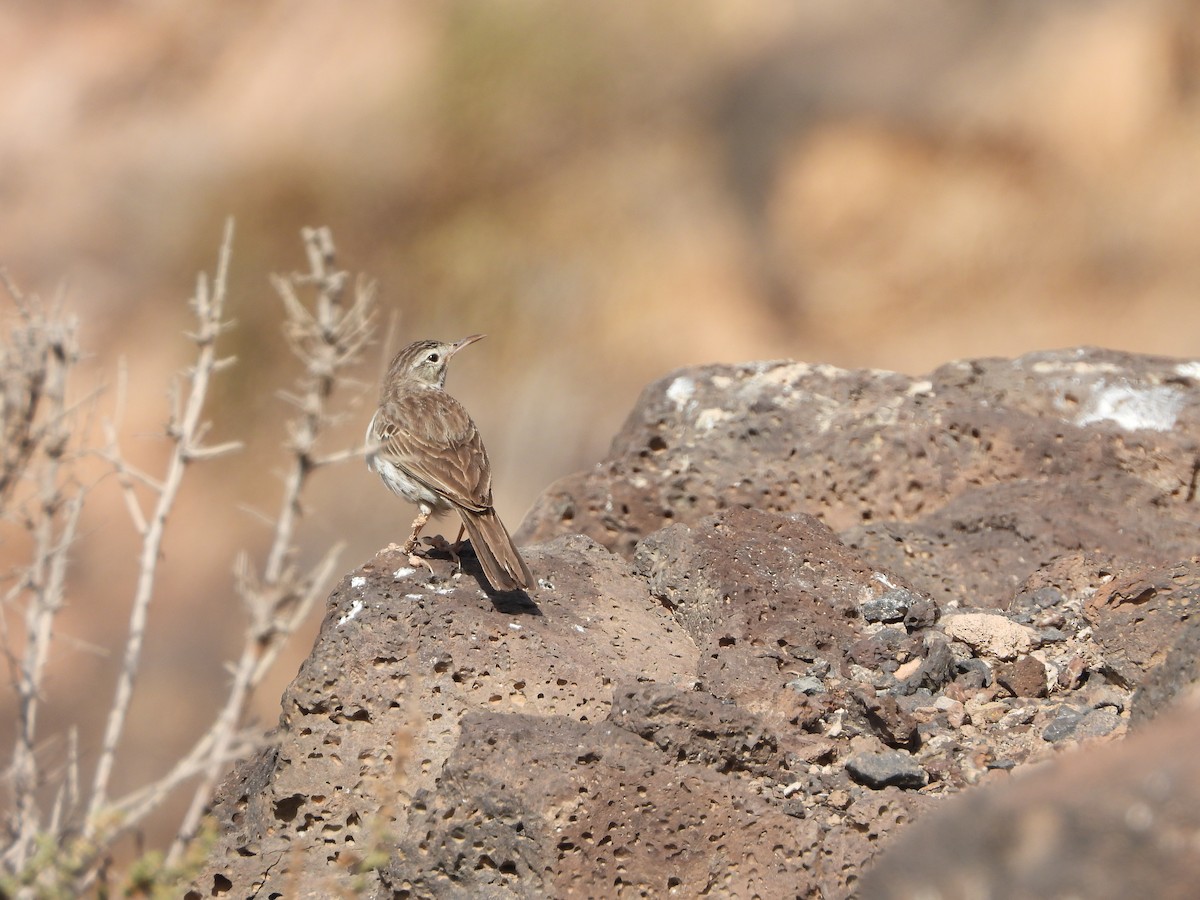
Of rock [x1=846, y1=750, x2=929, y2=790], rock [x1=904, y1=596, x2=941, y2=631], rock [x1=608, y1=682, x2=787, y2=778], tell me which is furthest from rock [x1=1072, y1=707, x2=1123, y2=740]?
rock [x1=608, y1=682, x2=787, y2=778]

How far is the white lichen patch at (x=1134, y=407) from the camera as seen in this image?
4938mm

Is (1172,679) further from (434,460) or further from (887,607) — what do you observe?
(434,460)

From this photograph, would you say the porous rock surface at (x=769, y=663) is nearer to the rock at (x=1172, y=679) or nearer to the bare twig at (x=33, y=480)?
the rock at (x=1172, y=679)

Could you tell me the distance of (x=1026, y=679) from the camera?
3520mm

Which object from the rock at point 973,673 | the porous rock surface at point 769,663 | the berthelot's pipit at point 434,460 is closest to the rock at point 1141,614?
the porous rock surface at point 769,663

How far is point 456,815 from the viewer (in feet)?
9.57

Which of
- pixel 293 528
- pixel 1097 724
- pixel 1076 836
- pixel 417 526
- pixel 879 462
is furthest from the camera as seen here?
pixel 879 462

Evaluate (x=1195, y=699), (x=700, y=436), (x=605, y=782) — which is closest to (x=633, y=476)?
(x=700, y=436)

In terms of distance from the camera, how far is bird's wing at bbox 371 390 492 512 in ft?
14.0

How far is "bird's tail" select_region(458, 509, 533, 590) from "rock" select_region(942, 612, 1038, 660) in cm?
112

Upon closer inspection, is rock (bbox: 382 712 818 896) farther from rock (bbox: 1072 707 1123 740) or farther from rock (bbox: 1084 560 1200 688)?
rock (bbox: 1084 560 1200 688)

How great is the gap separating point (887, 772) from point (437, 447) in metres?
1.86

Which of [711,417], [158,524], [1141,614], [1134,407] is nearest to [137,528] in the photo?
[158,524]

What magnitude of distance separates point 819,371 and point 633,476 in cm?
77
